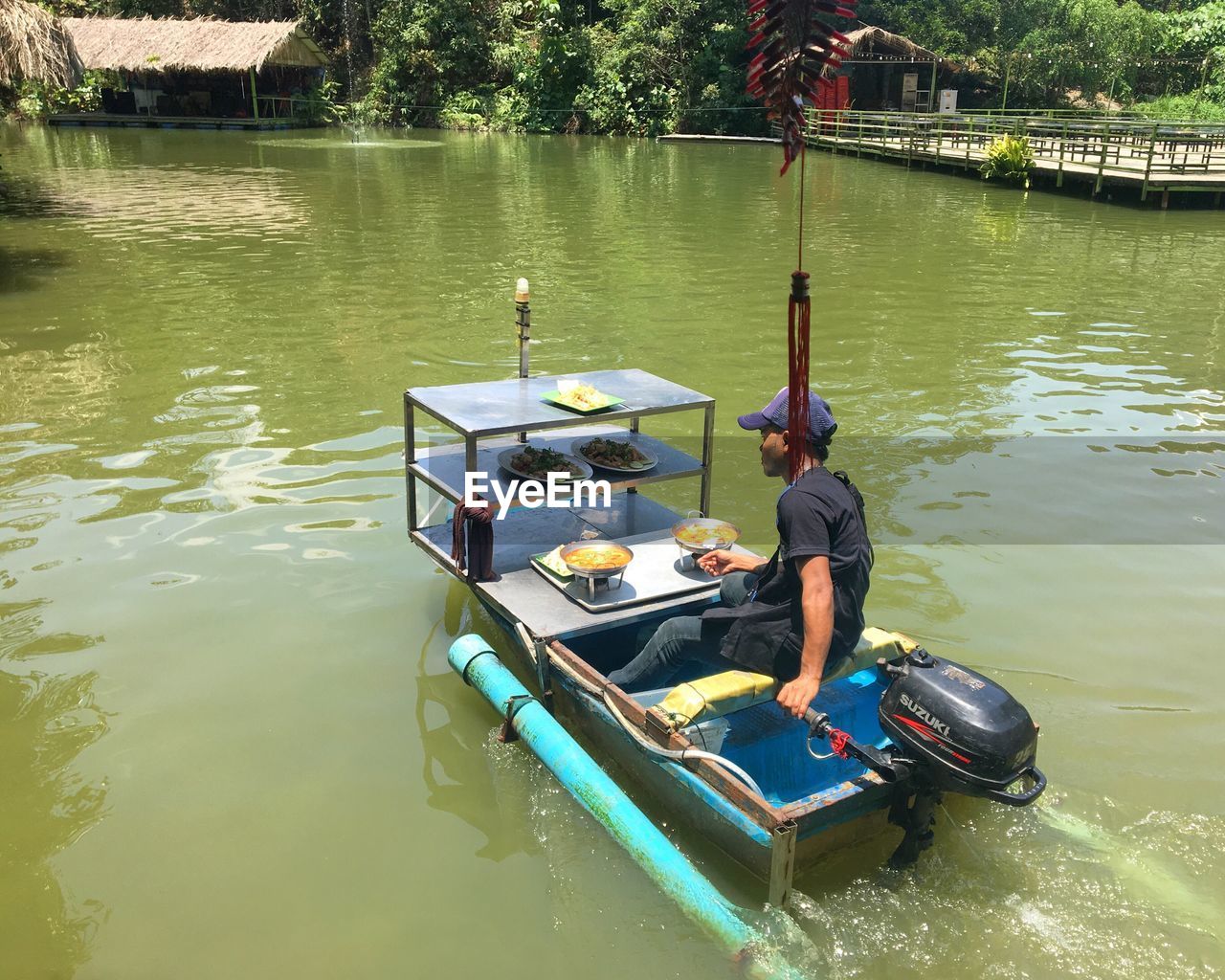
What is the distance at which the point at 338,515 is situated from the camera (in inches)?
301

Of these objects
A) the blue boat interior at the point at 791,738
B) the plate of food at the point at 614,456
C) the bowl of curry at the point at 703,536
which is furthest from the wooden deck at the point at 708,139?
the blue boat interior at the point at 791,738

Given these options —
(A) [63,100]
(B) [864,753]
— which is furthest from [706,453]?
(A) [63,100]

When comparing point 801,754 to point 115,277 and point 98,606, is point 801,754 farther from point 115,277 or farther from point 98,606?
point 115,277

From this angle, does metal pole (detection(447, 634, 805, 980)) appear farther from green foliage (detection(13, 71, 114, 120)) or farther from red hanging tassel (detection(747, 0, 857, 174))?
green foliage (detection(13, 71, 114, 120))

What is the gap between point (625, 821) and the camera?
405cm

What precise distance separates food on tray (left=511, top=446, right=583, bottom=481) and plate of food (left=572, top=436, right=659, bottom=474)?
0.49 ft

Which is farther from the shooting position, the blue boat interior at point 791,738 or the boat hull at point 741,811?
the blue boat interior at point 791,738

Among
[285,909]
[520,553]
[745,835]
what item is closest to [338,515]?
[520,553]

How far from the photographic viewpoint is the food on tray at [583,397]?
5.75 metres

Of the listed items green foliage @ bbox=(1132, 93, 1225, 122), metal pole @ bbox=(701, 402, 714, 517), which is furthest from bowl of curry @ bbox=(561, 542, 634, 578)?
green foliage @ bbox=(1132, 93, 1225, 122)

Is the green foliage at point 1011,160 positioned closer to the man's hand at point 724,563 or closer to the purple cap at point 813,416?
the man's hand at point 724,563

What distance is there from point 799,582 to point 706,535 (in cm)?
148

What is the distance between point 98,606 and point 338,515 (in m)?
1.82

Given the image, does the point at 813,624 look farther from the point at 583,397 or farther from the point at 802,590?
the point at 583,397
